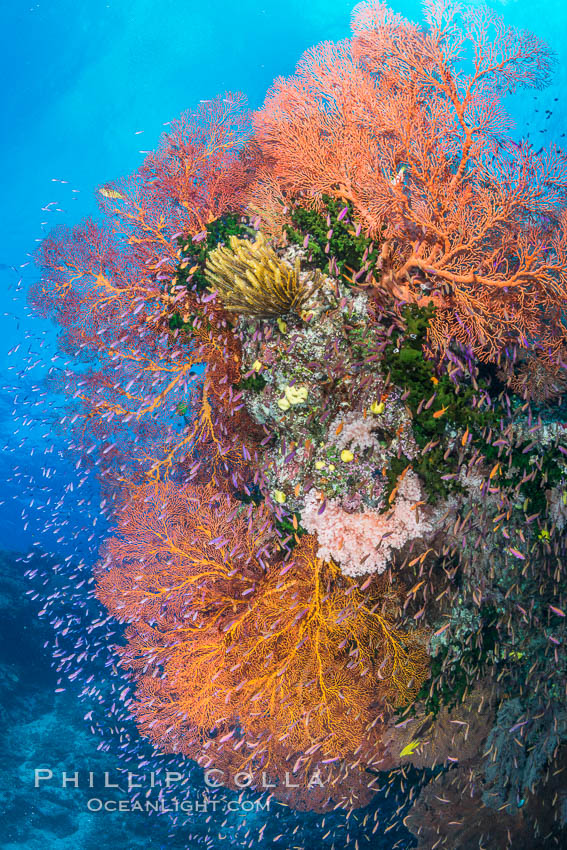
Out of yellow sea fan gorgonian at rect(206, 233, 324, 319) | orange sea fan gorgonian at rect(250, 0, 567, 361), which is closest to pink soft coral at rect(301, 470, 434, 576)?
orange sea fan gorgonian at rect(250, 0, 567, 361)

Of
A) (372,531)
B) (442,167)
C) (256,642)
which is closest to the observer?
(372,531)

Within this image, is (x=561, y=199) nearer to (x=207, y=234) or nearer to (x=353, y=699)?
(x=207, y=234)

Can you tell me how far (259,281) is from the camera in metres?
3.53

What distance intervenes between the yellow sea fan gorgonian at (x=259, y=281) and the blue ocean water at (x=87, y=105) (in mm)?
9430

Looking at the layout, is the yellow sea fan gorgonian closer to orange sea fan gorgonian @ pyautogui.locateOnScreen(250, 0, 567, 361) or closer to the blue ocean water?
orange sea fan gorgonian @ pyautogui.locateOnScreen(250, 0, 567, 361)

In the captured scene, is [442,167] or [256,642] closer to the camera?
[442,167]

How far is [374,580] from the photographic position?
4215mm

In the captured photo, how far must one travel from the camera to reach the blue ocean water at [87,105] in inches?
447

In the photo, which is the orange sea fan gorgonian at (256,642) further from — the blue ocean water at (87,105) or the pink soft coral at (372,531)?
the blue ocean water at (87,105)

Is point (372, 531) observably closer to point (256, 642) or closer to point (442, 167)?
point (256, 642)

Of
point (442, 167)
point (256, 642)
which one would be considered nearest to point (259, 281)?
point (442, 167)

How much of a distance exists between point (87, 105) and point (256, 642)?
19754 mm

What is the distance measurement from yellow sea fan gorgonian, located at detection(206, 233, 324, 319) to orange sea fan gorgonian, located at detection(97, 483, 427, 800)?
2196 millimetres

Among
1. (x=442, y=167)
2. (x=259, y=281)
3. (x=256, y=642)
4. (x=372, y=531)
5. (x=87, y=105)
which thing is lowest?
(x=256, y=642)
